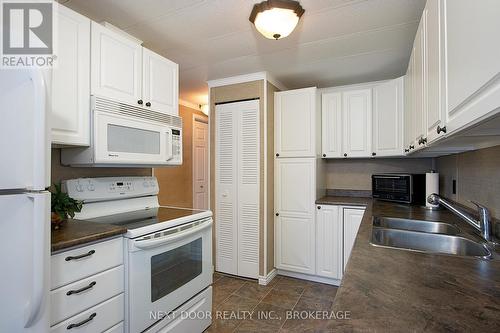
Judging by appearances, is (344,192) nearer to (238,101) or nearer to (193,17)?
(238,101)

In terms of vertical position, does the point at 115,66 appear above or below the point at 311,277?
above

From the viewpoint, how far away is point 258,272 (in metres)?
2.89

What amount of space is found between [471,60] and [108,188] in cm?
212

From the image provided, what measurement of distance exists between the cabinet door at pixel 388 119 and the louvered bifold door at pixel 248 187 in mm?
1304

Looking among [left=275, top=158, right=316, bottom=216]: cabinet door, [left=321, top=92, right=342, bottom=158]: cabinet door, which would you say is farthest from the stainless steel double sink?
[left=321, top=92, right=342, bottom=158]: cabinet door

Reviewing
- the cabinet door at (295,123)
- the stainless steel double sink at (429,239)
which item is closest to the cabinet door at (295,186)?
the cabinet door at (295,123)

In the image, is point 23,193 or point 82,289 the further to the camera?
point 82,289

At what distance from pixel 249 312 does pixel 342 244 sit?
3.90 ft

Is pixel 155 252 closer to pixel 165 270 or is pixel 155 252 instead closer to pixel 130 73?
pixel 165 270

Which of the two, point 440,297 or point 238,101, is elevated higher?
point 238,101

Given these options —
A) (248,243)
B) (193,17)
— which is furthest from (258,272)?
(193,17)

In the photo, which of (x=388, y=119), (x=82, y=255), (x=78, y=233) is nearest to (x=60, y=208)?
(x=78, y=233)

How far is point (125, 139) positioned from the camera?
1.85m

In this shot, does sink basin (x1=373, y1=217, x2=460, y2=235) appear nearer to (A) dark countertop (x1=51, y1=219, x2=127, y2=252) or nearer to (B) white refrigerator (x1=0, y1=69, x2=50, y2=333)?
(A) dark countertop (x1=51, y1=219, x2=127, y2=252)
